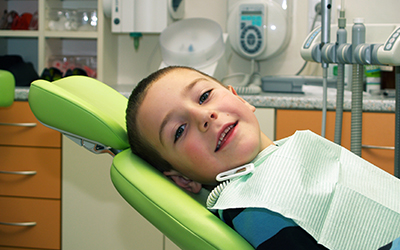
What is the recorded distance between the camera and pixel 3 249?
67.1 inches

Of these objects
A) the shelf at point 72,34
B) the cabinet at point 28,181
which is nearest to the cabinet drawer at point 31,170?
the cabinet at point 28,181

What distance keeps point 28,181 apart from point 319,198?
4.55 ft

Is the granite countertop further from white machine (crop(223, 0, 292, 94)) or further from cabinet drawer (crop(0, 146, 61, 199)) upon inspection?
cabinet drawer (crop(0, 146, 61, 199))

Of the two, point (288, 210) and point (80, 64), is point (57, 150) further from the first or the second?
point (288, 210)

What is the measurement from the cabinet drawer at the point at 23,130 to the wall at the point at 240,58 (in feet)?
2.56

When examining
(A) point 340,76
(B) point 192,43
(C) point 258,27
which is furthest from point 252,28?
(A) point 340,76

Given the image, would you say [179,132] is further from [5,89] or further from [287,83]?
[287,83]

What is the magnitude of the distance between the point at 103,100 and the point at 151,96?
0.60 ft

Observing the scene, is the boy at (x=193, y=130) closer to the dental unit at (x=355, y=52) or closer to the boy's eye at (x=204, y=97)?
the boy's eye at (x=204, y=97)

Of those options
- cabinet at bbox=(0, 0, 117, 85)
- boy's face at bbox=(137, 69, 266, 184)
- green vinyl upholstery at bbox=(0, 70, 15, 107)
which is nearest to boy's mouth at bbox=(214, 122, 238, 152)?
boy's face at bbox=(137, 69, 266, 184)

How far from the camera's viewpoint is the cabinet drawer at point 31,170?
164 centimetres

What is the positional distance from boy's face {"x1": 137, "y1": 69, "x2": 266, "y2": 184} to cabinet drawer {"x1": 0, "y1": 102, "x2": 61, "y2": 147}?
92cm

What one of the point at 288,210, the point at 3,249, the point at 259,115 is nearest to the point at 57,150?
the point at 3,249

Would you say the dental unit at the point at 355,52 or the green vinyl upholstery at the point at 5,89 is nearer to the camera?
the dental unit at the point at 355,52
